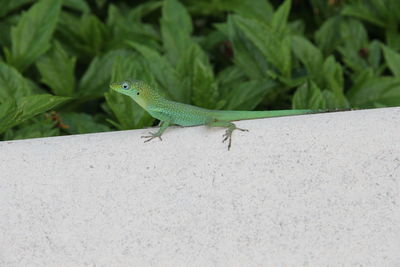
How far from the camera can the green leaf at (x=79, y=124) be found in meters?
3.36

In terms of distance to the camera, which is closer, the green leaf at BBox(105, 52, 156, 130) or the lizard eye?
the lizard eye

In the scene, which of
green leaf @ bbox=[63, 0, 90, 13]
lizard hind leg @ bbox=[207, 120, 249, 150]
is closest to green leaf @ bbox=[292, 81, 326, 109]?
lizard hind leg @ bbox=[207, 120, 249, 150]

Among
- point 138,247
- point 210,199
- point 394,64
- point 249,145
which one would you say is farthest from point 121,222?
point 394,64

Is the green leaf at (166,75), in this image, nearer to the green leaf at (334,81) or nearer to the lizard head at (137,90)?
the lizard head at (137,90)

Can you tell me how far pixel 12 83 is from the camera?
3.40m

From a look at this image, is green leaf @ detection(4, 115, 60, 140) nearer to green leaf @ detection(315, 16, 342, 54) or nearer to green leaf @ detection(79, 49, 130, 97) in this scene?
green leaf @ detection(79, 49, 130, 97)

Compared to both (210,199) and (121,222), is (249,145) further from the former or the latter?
(121,222)

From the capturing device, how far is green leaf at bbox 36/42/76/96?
3.74 metres

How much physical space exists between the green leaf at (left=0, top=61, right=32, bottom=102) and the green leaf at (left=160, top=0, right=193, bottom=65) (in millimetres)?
909

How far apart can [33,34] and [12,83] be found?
0.55m

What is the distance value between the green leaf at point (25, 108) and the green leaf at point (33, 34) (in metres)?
0.92

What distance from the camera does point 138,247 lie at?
2.43 meters

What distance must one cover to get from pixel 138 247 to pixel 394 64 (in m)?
2.15

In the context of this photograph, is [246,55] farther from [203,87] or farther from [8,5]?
[8,5]
